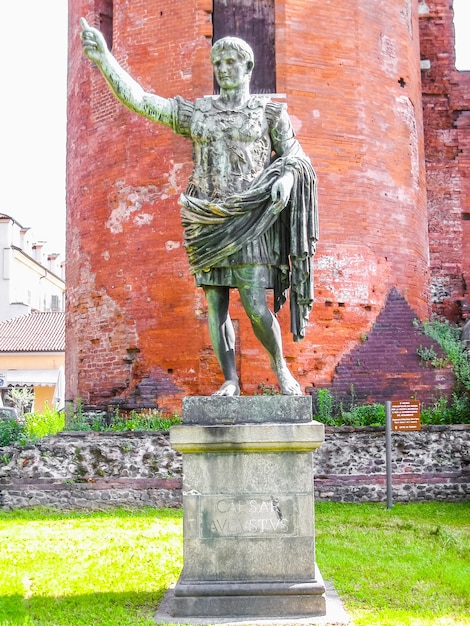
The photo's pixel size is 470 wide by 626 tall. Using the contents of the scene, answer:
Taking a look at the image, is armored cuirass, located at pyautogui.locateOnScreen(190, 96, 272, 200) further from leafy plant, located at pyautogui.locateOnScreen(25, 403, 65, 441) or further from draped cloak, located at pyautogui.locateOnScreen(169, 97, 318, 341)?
leafy plant, located at pyautogui.locateOnScreen(25, 403, 65, 441)

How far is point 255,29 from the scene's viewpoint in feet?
44.2

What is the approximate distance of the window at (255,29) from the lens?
43.7ft

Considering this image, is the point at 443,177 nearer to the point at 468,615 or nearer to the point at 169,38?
the point at 169,38

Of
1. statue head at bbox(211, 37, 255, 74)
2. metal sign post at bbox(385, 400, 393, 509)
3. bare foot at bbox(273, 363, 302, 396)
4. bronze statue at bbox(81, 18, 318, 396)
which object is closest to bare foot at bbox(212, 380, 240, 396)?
bronze statue at bbox(81, 18, 318, 396)

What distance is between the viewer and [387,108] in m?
13.9

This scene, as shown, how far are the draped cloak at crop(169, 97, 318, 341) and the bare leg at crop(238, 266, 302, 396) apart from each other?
16 centimetres

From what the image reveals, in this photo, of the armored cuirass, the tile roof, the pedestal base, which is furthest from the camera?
the tile roof

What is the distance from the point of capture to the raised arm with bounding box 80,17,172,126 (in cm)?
526

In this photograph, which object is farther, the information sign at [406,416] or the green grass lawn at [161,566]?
the information sign at [406,416]

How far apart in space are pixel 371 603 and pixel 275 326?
1.99 metres

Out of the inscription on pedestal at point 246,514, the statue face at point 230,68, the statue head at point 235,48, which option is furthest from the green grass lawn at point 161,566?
the statue head at point 235,48

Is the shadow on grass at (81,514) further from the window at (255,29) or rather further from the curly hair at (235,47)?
the window at (255,29)

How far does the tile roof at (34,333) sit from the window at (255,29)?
22.7m

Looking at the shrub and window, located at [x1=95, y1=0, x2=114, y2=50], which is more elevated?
window, located at [x1=95, y1=0, x2=114, y2=50]
